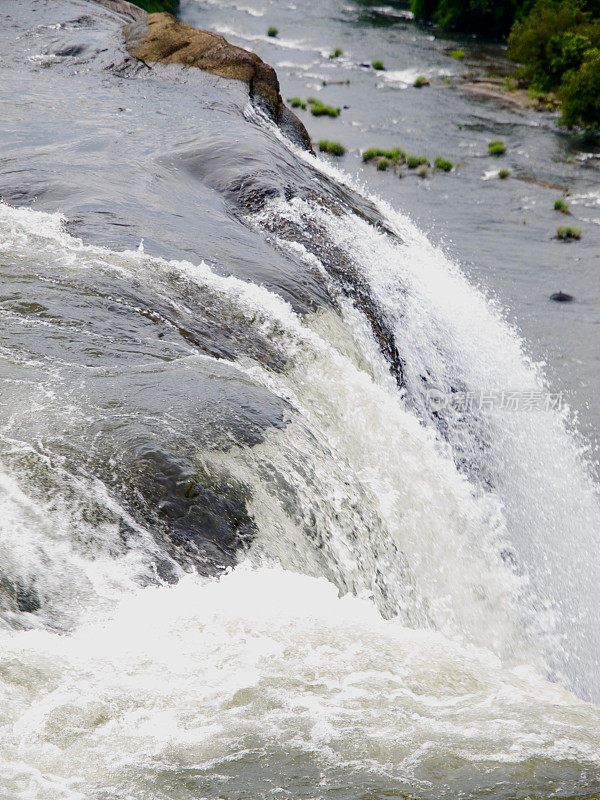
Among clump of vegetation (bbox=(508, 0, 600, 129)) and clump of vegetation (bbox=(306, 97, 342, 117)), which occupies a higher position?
clump of vegetation (bbox=(508, 0, 600, 129))

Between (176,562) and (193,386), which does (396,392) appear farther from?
(176,562)

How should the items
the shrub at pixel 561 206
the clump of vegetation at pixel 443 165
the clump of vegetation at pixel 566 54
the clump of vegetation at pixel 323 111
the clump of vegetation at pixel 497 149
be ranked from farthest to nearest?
1. the clump of vegetation at pixel 323 111
2. the clump of vegetation at pixel 566 54
3. the clump of vegetation at pixel 497 149
4. the clump of vegetation at pixel 443 165
5. the shrub at pixel 561 206

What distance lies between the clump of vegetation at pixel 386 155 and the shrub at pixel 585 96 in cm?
580

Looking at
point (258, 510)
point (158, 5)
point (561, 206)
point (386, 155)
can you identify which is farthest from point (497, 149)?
point (258, 510)

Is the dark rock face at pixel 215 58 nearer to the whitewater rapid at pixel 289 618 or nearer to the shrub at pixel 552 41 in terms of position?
the whitewater rapid at pixel 289 618

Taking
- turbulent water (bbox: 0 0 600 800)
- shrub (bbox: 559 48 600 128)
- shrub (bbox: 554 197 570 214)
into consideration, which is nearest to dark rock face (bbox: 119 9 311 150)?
turbulent water (bbox: 0 0 600 800)

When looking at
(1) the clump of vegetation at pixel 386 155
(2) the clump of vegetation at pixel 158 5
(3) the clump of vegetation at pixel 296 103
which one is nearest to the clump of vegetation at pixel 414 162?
(1) the clump of vegetation at pixel 386 155

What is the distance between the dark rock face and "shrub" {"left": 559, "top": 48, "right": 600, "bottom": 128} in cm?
1226

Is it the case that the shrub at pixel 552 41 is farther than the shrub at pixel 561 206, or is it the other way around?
the shrub at pixel 552 41

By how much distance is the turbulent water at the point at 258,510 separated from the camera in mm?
3098

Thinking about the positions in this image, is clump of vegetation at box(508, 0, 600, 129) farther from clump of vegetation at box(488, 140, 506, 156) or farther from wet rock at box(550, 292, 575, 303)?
wet rock at box(550, 292, 575, 303)

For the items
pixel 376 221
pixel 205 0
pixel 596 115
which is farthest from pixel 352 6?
pixel 376 221

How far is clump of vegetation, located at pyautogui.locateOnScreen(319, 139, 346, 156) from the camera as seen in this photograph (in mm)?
21125

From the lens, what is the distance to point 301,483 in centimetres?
495
